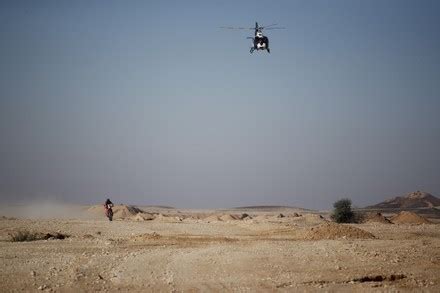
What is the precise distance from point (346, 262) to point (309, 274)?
6.71 feet

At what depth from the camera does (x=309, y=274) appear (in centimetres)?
1259

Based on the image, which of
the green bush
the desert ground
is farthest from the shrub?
the green bush

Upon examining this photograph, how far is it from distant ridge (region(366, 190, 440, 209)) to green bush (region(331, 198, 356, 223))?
59.1 m

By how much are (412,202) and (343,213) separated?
66.5 metres

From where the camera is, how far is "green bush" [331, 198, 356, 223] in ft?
138

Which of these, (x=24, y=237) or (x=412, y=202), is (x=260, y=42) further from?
(x=412, y=202)

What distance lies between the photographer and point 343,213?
140 feet

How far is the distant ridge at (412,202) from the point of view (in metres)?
98.3

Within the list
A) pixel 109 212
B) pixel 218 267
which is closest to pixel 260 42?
pixel 218 267

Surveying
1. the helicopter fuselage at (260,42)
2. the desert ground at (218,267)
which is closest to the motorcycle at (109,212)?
the desert ground at (218,267)

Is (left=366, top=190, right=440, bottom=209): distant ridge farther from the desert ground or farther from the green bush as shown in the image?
the desert ground

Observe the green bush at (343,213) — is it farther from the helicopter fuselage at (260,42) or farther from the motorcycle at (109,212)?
the helicopter fuselage at (260,42)

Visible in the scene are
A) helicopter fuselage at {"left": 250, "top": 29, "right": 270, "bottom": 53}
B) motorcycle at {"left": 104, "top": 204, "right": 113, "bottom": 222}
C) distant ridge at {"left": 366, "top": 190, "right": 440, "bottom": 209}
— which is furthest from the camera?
distant ridge at {"left": 366, "top": 190, "right": 440, "bottom": 209}

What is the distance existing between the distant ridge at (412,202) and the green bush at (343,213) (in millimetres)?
59100
